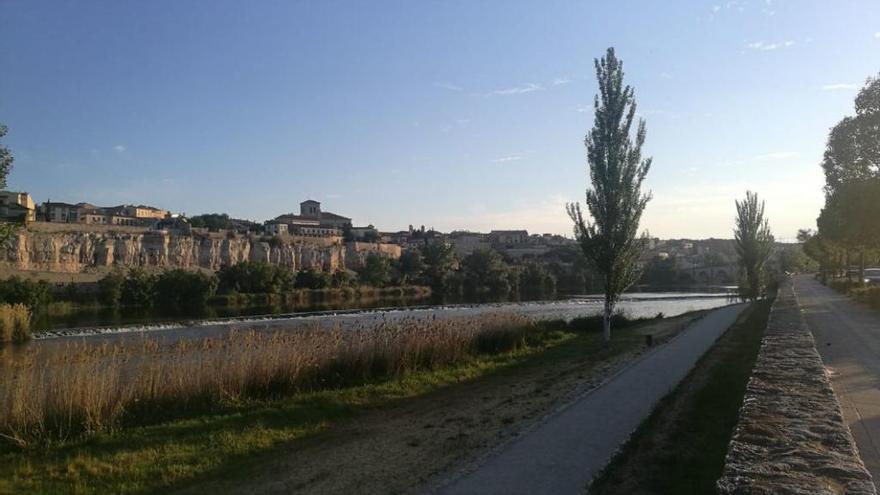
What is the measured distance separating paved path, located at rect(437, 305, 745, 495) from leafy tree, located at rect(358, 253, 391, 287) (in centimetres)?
8625

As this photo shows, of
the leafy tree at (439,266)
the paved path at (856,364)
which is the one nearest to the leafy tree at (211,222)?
the leafy tree at (439,266)

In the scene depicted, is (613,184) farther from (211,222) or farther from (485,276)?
Result: (211,222)

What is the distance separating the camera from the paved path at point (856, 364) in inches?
327

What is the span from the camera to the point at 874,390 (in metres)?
11.4

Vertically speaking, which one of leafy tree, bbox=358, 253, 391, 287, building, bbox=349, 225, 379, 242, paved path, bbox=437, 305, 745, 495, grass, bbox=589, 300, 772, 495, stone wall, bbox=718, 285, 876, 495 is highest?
building, bbox=349, 225, 379, 242

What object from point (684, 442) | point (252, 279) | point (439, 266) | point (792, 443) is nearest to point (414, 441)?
point (684, 442)

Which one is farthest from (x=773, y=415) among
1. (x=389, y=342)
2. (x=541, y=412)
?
(x=389, y=342)

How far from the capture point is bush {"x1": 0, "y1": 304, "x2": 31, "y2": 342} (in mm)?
33000

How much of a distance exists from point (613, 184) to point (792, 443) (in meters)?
19.1

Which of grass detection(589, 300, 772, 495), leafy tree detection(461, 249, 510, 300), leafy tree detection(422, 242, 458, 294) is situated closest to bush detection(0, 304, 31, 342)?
grass detection(589, 300, 772, 495)

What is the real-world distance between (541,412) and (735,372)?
5.43 metres

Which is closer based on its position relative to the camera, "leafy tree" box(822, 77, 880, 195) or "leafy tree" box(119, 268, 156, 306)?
"leafy tree" box(822, 77, 880, 195)

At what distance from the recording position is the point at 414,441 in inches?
380

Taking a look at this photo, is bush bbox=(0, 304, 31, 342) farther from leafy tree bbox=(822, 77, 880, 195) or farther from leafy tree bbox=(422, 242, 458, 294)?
leafy tree bbox=(422, 242, 458, 294)
